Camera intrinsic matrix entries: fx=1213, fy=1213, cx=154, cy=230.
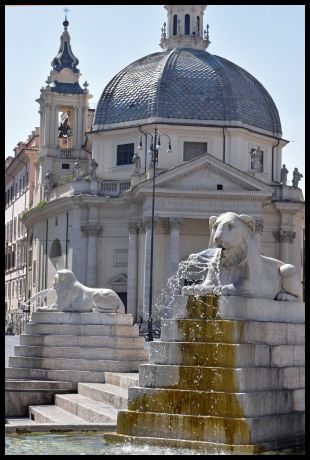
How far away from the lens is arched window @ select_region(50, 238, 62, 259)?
79250 millimetres

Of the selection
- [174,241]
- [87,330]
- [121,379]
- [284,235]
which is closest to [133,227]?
[174,241]

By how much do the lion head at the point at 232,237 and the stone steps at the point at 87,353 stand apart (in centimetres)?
1141

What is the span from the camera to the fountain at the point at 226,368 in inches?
663

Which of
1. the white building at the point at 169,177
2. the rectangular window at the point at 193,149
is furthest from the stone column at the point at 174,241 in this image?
the rectangular window at the point at 193,149

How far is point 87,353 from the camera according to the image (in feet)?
95.8

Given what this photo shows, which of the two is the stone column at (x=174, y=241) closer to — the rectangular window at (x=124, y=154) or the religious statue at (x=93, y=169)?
the religious statue at (x=93, y=169)

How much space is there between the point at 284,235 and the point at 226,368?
2315 inches

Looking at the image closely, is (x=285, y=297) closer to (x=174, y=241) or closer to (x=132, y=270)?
(x=174, y=241)

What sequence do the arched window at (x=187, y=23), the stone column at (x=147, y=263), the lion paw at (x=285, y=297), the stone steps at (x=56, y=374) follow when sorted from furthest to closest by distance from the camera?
1. the arched window at (x=187, y=23)
2. the stone column at (x=147, y=263)
3. the stone steps at (x=56, y=374)
4. the lion paw at (x=285, y=297)

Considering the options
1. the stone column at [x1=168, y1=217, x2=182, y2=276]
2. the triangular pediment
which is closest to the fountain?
the triangular pediment

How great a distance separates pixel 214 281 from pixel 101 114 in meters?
61.7

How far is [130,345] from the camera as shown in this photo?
96.1 ft

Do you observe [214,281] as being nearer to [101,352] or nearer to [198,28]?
[101,352]

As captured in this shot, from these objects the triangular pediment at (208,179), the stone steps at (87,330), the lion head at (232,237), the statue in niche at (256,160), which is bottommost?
the stone steps at (87,330)
